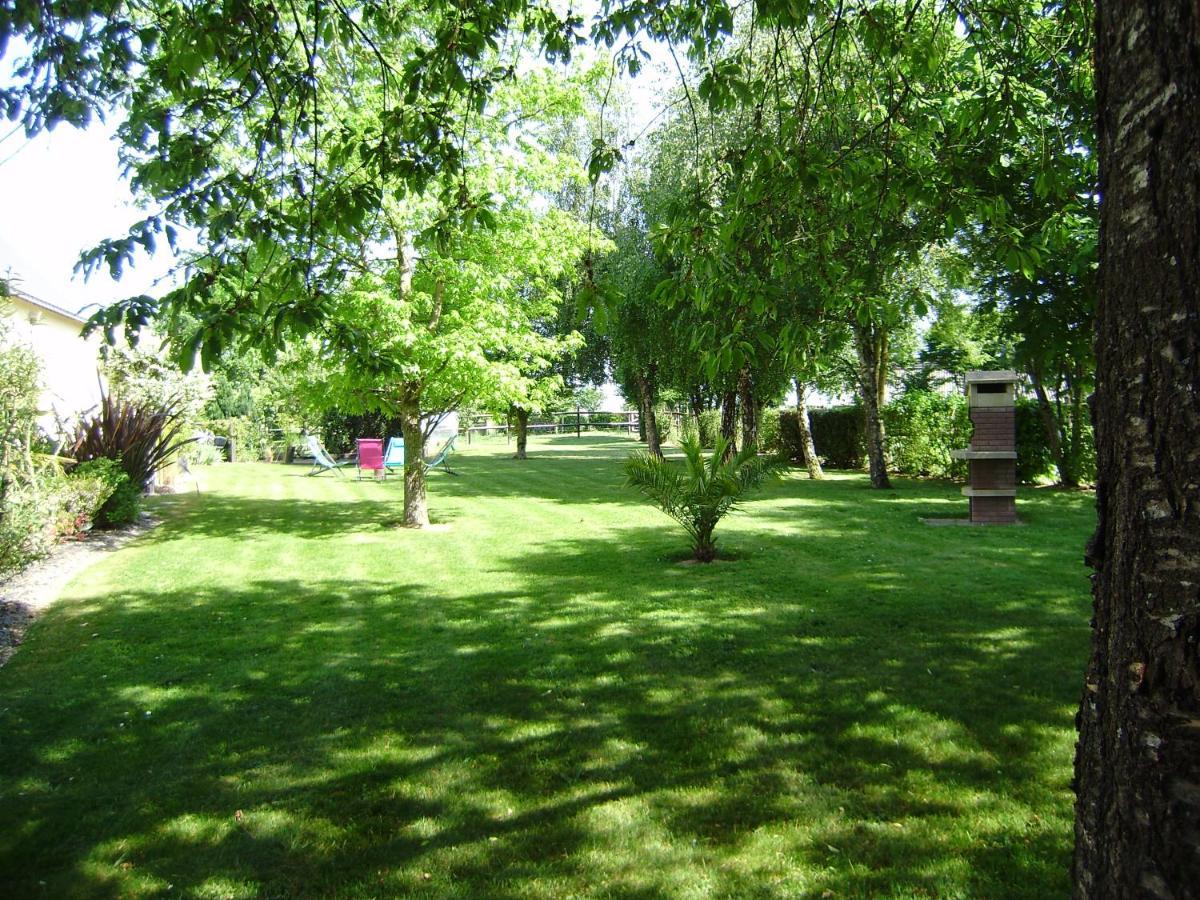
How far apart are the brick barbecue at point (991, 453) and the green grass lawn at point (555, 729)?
6.43 ft

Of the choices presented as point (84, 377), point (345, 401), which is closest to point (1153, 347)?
point (345, 401)

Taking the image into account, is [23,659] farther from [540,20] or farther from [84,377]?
[84,377]

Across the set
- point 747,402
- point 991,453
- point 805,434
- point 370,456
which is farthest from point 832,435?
point 370,456

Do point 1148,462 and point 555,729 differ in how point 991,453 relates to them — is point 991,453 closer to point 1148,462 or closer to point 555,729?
point 555,729

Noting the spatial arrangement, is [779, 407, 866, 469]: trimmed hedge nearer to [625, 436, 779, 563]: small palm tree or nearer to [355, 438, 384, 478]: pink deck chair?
[355, 438, 384, 478]: pink deck chair

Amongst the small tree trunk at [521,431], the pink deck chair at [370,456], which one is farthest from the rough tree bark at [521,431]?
the pink deck chair at [370,456]

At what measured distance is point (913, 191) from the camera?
174 inches

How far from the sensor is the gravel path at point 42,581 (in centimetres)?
626

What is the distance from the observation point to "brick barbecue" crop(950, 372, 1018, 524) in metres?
10.4

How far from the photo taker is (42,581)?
312 inches

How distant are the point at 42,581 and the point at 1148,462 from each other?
9.14 meters

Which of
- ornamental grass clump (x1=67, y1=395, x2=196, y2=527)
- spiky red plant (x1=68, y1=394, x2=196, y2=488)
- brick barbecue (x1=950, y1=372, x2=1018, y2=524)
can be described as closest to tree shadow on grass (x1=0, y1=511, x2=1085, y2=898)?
brick barbecue (x1=950, y1=372, x2=1018, y2=524)

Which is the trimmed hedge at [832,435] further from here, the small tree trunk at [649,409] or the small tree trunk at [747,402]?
the small tree trunk at [649,409]

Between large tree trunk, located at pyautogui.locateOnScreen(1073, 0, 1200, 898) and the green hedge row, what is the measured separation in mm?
13714
